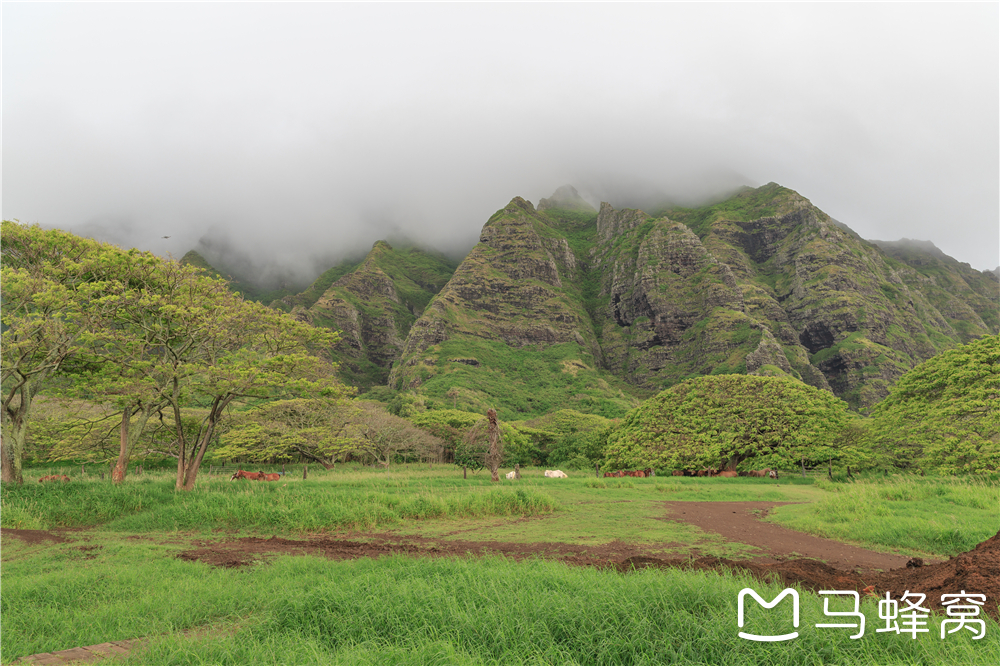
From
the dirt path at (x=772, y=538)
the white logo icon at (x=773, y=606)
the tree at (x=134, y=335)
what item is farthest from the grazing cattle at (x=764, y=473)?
the white logo icon at (x=773, y=606)

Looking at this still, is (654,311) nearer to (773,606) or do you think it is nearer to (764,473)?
(764,473)

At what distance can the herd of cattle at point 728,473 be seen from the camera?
107 ft

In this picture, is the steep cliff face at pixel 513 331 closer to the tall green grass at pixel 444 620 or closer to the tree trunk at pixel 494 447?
the tree trunk at pixel 494 447

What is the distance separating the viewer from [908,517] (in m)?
11.2

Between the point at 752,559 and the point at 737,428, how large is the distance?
103 feet

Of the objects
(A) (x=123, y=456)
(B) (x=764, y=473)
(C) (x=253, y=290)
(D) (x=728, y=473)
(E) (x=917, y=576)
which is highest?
(C) (x=253, y=290)

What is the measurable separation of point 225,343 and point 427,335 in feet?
361

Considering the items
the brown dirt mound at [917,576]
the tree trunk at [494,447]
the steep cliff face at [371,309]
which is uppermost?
the steep cliff face at [371,309]

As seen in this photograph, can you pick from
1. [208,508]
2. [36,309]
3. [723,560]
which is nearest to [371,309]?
[36,309]

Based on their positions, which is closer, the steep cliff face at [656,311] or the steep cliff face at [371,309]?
the steep cliff face at [656,311]

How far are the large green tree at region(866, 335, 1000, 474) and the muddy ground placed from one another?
54.8 feet

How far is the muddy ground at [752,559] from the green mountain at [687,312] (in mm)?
78223

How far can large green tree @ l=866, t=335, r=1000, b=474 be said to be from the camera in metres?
22.0

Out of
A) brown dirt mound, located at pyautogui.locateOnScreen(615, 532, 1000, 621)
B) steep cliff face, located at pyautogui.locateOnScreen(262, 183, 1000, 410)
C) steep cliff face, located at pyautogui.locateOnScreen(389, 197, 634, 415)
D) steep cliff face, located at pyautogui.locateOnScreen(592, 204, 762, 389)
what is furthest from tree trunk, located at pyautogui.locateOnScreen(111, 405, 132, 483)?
steep cliff face, located at pyautogui.locateOnScreen(592, 204, 762, 389)
